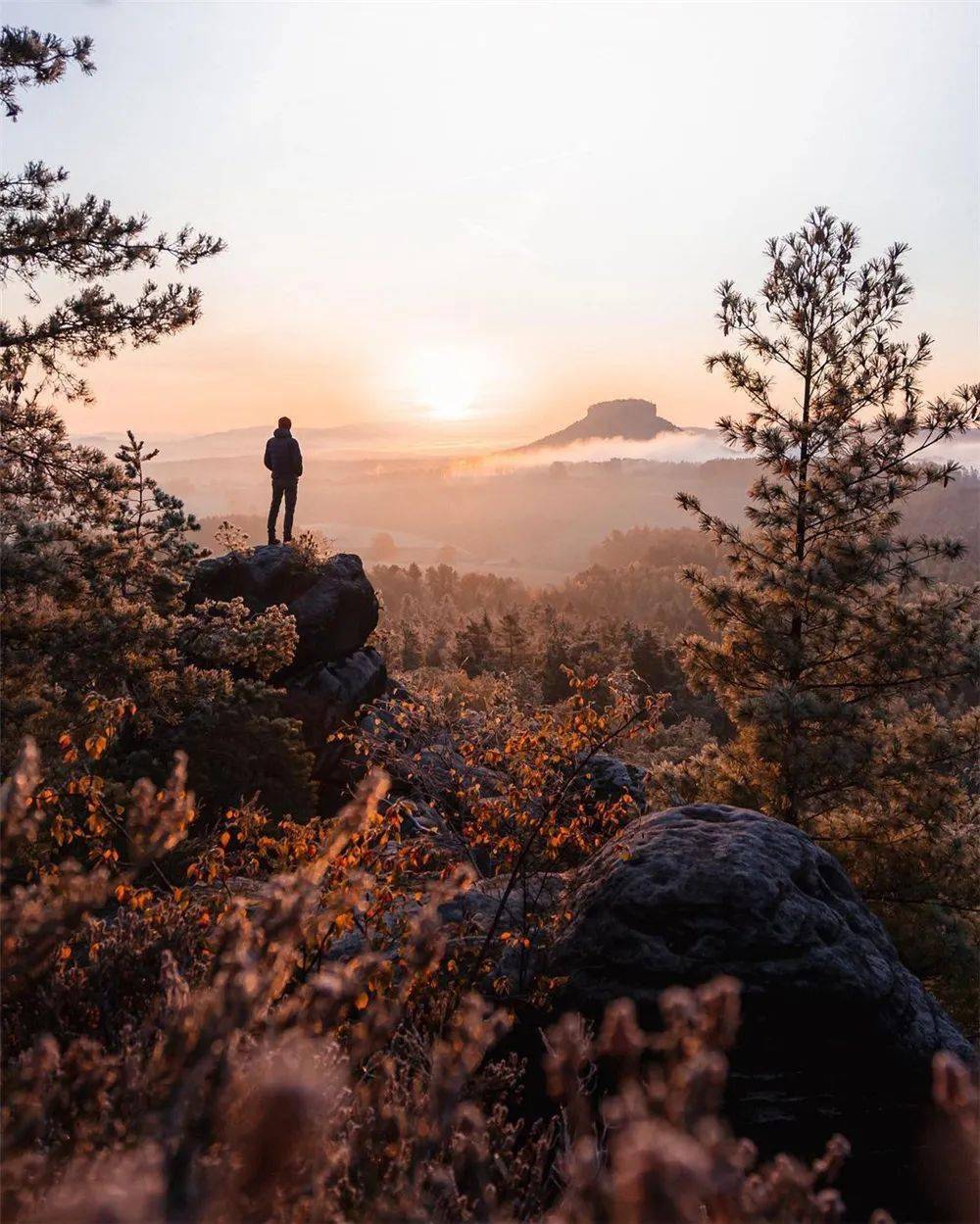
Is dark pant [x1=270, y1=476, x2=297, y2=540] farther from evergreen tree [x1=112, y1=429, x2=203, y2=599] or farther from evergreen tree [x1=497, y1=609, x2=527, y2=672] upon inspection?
evergreen tree [x1=497, y1=609, x2=527, y2=672]

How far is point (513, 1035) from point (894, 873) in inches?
358

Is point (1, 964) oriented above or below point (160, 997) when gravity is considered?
above

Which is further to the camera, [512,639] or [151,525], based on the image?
[512,639]

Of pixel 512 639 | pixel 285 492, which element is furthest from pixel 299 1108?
pixel 512 639

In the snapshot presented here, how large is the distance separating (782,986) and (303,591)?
1419 centimetres

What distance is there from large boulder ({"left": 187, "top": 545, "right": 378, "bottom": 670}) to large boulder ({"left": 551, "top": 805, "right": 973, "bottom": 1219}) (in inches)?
475

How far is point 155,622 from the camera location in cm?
1035

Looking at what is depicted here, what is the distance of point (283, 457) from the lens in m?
18.4

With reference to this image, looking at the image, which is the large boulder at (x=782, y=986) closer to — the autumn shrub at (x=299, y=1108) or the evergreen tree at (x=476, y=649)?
the autumn shrub at (x=299, y=1108)

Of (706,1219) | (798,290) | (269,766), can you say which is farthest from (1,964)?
(798,290)

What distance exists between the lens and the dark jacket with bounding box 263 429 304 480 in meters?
18.4

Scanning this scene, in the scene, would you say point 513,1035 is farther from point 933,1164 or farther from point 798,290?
point 798,290

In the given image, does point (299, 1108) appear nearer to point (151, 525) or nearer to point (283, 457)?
point (151, 525)

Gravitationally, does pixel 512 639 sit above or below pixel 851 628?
below
